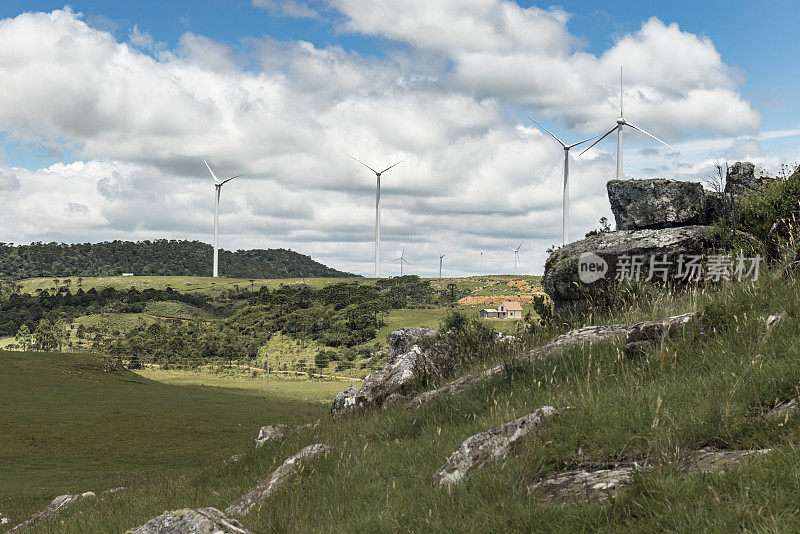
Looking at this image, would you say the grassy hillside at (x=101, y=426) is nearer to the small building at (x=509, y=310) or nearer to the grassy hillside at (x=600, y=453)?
the grassy hillside at (x=600, y=453)

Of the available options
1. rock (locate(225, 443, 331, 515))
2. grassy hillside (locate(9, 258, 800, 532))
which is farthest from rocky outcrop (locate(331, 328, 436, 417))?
rock (locate(225, 443, 331, 515))

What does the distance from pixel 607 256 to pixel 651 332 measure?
10.6 metres

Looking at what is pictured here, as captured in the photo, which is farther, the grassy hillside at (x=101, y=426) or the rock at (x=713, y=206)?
the rock at (x=713, y=206)

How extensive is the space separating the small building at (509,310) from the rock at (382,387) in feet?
298

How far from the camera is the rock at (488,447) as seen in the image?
6168 millimetres

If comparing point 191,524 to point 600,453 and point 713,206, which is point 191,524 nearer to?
point 600,453

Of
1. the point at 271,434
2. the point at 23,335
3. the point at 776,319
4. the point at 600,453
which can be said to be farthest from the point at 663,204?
the point at 23,335

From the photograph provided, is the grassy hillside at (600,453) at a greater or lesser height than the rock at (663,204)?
lesser

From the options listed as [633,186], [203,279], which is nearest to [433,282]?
[203,279]

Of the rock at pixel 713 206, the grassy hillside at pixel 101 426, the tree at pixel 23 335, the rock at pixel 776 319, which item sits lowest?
the tree at pixel 23 335

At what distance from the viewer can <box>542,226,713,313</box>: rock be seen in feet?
60.9

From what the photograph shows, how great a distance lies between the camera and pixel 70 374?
42.4 metres

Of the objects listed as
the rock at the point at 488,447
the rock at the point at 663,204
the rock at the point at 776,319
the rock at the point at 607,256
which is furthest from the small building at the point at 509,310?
the rock at the point at 488,447

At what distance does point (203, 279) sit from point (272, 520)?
7786 inches
